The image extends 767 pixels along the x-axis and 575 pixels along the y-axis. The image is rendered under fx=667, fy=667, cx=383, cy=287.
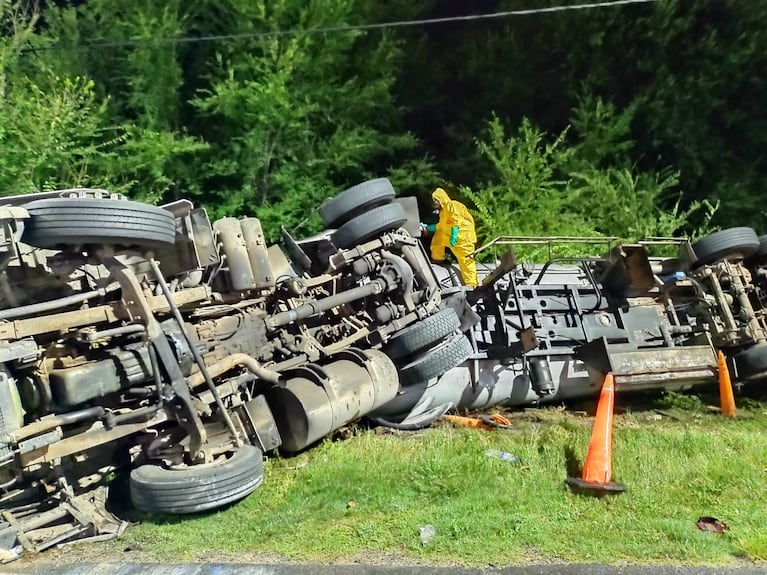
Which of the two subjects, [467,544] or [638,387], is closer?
[467,544]

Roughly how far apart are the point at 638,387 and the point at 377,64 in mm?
9167

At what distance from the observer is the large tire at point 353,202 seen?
229 inches

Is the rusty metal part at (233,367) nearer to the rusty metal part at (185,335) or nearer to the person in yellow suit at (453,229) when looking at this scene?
the rusty metal part at (185,335)

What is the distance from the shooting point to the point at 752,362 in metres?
6.41

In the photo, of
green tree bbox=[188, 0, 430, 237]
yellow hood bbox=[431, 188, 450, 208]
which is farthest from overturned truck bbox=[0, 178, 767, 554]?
green tree bbox=[188, 0, 430, 237]

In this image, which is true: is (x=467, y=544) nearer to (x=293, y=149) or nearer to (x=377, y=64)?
(x=293, y=149)

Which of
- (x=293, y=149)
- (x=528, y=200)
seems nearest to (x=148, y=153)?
(x=293, y=149)

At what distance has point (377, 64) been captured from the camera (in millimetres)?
13102

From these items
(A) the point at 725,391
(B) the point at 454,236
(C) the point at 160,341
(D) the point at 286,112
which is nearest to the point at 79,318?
(C) the point at 160,341

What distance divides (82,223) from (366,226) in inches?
99.3

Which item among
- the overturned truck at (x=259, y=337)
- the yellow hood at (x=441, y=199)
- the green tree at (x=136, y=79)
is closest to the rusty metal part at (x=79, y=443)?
the overturned truck at (x=259, y=337)

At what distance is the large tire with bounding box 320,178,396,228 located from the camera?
5.82m

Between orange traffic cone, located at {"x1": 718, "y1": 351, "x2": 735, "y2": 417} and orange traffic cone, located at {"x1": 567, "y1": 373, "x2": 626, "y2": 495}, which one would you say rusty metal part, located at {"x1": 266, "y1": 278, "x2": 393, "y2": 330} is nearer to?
orange traffic cone, located at {"x1": 567, "y1": 373, "x2": 626, "y2": 495}

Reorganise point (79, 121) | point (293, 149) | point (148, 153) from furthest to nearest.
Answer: point (293, 149), point (148, 153), point (79, 121)
